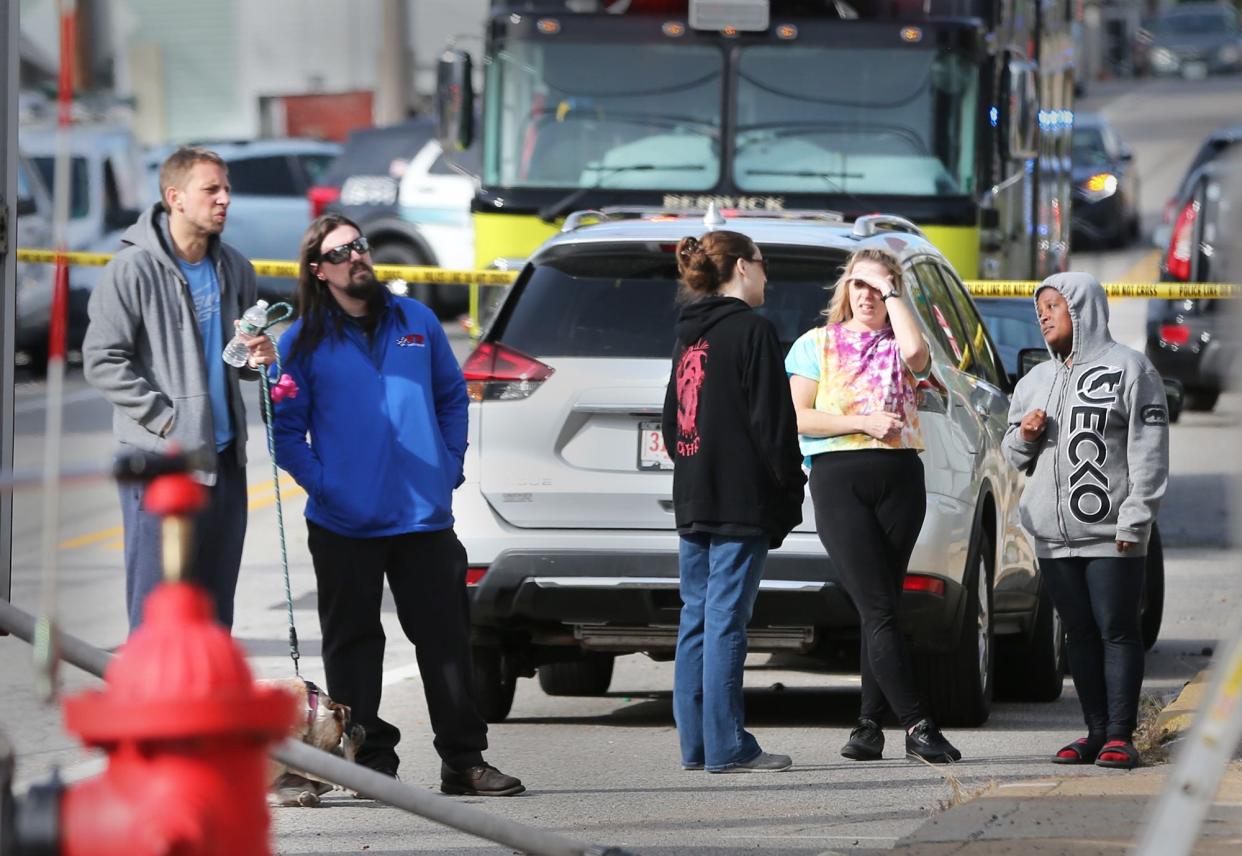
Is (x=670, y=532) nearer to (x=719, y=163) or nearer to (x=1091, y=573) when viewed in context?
(x=1091, y=573)

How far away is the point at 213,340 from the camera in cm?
687

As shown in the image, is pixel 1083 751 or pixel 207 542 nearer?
pixel 207 542

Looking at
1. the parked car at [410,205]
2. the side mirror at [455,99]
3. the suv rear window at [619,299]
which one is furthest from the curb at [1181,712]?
the parked car at [410,205]

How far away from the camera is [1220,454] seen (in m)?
16.6

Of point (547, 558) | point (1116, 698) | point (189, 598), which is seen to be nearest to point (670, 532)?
point (547, 558)

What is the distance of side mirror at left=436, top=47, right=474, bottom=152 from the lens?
44.1 ft

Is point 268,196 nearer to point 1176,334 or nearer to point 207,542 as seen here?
point 1176,334

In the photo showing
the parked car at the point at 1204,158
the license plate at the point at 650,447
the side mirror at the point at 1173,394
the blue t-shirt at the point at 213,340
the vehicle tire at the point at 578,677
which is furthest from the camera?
the parked car at the point at 1204,158

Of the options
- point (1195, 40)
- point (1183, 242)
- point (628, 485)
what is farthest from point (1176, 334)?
point (1195, 40)

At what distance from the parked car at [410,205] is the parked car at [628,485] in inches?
623

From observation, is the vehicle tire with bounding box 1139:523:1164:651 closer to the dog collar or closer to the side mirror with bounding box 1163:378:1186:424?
the side mirror with bounding box 1163:378:1186:424

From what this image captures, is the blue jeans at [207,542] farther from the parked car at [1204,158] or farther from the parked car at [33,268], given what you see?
the parked car at [33,268]

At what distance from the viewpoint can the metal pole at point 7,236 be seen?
6.65 metres

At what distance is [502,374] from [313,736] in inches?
73.7
